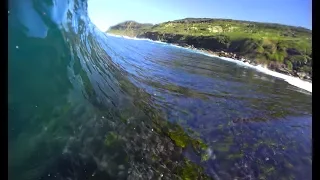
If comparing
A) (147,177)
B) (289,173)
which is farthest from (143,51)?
(289,173)

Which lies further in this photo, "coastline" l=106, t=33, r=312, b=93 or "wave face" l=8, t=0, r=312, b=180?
"wave face" l=8, t=0, r=312, b=180

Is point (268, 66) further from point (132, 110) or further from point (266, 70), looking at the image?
point (132, 110)

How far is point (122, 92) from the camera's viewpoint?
1936 millimetres

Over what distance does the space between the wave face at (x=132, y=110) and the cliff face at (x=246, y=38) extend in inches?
2.6

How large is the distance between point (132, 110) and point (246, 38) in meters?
0.70

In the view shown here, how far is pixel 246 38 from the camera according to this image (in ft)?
5.73

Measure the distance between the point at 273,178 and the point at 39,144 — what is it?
1.18m

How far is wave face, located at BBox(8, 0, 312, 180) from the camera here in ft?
5.51

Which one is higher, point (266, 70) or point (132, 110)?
point (266, 70)

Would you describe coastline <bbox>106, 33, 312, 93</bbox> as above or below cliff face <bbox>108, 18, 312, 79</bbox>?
below

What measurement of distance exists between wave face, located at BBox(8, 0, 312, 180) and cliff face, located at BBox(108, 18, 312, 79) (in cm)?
7

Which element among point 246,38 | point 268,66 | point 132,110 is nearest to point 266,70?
point 268,66

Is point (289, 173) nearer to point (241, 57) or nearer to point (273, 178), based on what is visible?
point (273, 178)

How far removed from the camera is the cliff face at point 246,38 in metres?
1.60
